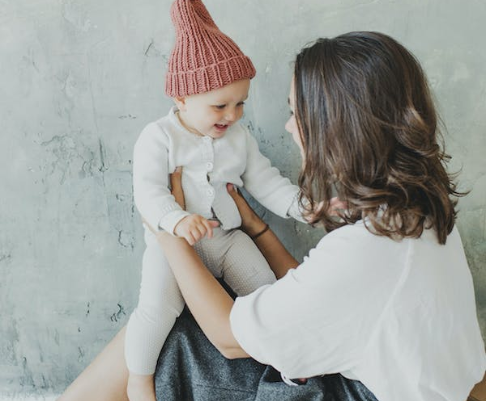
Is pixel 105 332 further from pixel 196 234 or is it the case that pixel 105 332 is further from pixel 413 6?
pixel 413 6

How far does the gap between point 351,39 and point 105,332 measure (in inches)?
51.5

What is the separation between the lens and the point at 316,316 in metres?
0.96

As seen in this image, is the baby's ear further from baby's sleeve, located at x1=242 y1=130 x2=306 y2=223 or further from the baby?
baby's sleeve, located at x1=242 y1=130 x2=306 y2=223

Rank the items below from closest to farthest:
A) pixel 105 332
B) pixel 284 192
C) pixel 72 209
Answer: pixel 284 192, pixel 72 209, pixel 105 332

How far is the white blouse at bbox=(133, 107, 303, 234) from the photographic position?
1.30 meters

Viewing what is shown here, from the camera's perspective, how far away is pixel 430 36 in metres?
1.51

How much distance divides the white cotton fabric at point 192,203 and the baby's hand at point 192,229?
0.02 meters

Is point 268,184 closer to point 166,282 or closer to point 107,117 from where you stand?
point 166,282

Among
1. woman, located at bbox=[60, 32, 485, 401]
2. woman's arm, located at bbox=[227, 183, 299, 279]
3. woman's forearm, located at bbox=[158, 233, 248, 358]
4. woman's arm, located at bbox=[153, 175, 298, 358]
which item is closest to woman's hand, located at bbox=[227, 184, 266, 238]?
woman's arm, located at bbox=[227, 183, 299, 279]

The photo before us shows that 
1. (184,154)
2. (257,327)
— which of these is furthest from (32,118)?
(257,327)

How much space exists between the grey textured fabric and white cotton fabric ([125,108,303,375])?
0.15 feet

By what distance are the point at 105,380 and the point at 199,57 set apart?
0.87 meters

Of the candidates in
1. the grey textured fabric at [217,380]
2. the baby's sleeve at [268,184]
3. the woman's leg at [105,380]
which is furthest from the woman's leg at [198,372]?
the baby's sleeve at [268,184]

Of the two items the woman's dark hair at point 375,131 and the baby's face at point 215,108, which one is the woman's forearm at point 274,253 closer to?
the baby's face at point 215,108
